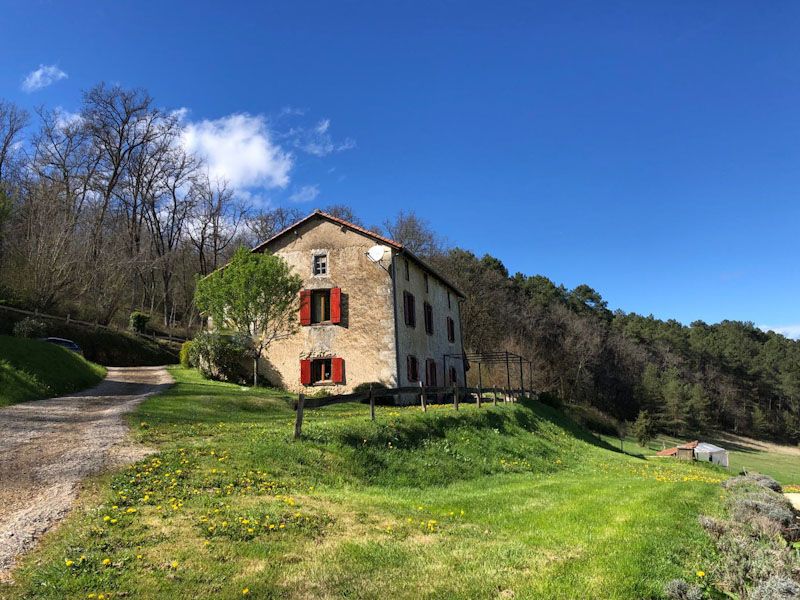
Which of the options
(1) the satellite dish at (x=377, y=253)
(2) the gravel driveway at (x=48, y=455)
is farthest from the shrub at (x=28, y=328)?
(1) the satellite dish at (x=377, y=253)

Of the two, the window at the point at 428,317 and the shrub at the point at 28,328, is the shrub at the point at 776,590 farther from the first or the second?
the shrub at the point at 28,328

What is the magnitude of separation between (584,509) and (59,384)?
1715 cm

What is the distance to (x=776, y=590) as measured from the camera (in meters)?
4.62

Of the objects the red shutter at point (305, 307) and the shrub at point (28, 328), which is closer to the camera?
the red shutter at point (305, 307)

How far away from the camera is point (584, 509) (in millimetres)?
8281

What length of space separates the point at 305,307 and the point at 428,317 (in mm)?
7227

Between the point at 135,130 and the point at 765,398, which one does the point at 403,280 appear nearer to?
the point at 135,130

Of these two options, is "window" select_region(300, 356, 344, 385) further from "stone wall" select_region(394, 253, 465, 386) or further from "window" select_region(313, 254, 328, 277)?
"window" select_region(313, 254, 328, 277)

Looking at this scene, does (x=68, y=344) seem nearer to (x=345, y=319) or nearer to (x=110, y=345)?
(x=110, y=345)

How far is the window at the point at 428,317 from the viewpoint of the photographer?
94.2 feet

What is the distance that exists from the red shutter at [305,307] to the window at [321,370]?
1.85 meters

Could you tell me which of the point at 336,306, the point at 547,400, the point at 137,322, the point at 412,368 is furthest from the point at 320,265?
the point at 137,322

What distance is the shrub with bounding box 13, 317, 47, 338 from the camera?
25828mm

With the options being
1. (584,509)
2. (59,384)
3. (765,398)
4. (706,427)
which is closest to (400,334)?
(59,384)
